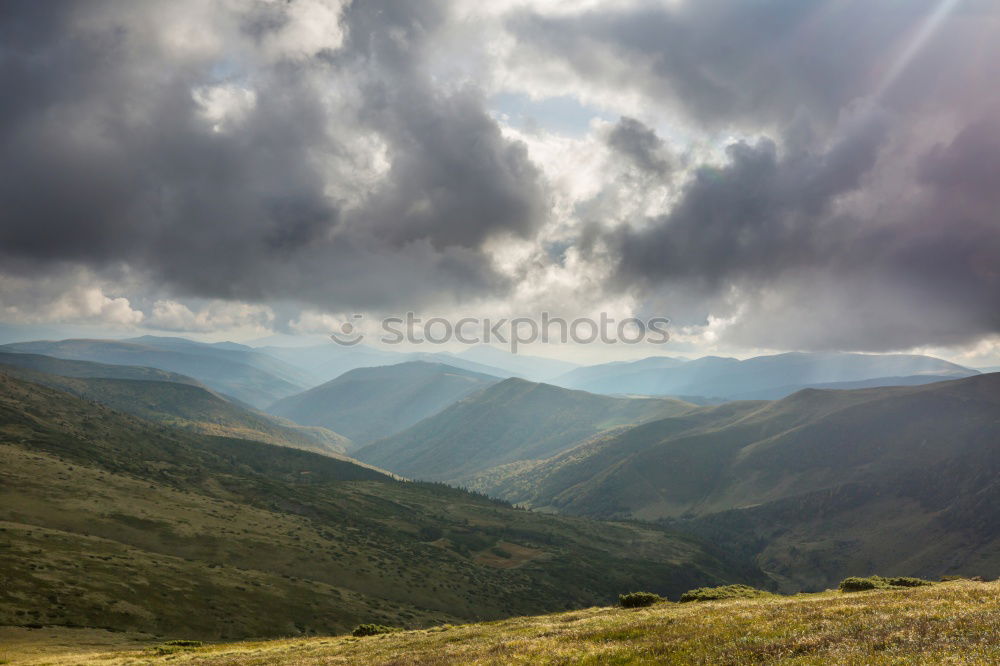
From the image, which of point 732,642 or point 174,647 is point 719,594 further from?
point 174,647

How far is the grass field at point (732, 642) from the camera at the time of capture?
1858 cm

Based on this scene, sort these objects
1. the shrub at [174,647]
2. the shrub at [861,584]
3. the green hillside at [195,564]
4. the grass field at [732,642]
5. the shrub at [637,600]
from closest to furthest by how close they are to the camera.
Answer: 1. the grass field at [732,642]
2. the shrub at [174,647]
3. the shrub at [861,584]
4. the shrub at [637,600]
5. the green hillside at [195,564]

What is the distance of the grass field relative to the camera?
18578 millimetres

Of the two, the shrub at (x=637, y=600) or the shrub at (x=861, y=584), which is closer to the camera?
the shrub at (x=861, y=584)

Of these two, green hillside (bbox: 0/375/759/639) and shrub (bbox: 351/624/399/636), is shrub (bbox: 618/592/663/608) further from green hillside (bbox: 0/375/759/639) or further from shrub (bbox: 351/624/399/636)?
green hillside (bbox: 0/375/759/639)

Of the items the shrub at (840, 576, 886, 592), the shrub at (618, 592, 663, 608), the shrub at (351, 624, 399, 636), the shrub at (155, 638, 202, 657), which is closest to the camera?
the shrub at (155, 638, 202, 657)

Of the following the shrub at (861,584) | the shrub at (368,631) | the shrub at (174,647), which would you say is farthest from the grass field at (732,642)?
the shrub at (861,584)

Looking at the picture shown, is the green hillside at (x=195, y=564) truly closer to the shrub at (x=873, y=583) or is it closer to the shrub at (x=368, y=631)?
the shrub at (x=368, y=631)

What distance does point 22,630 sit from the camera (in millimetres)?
53125

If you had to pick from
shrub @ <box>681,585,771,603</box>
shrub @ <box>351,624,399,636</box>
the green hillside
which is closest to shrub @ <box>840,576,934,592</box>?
shrub @ <box>681,585,771,603</box>

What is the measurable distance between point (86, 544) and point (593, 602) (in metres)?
151

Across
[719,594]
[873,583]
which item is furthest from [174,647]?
[873,583]

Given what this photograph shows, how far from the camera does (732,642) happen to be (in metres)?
22.5

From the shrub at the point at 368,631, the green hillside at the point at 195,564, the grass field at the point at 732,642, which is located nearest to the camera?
the grass field at the point at 732,642
